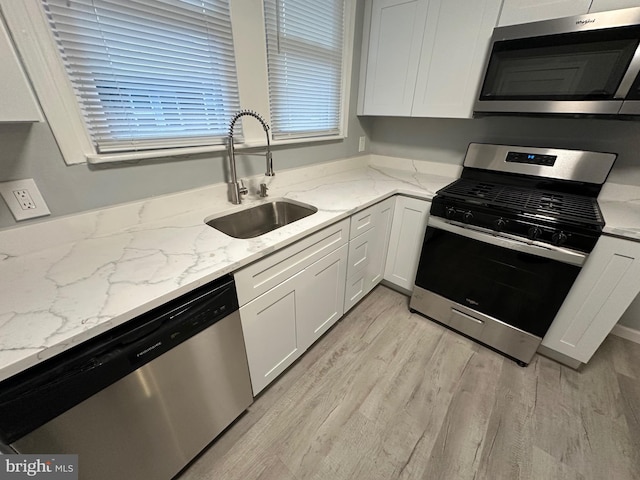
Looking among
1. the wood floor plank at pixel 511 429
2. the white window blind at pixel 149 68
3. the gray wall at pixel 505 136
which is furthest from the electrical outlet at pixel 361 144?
the wood floor plank at pixel 511 429

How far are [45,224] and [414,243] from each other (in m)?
2.02

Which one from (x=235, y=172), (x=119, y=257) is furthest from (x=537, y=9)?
(x=119, y=257)

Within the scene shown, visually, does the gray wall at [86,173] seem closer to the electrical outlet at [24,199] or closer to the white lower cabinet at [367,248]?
the electrical outlet at [24,199]

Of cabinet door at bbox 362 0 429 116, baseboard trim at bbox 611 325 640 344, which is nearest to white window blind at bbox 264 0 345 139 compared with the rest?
cabinet door at bbox 362 0 429 116

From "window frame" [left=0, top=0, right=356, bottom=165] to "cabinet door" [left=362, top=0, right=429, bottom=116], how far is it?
0.93 meters

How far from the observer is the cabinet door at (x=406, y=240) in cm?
183

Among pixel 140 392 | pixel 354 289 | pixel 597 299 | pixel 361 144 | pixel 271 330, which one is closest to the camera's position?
pixel 140 392

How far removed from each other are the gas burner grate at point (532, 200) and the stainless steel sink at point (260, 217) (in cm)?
94

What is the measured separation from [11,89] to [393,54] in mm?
2025

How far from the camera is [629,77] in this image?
3.79 ft

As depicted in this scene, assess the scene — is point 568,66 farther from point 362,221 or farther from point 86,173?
point 86,173

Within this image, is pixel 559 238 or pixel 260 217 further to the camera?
pixel 260 217

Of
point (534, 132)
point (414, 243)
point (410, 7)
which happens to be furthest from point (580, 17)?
point (414, 243)

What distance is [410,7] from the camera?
169 cm
